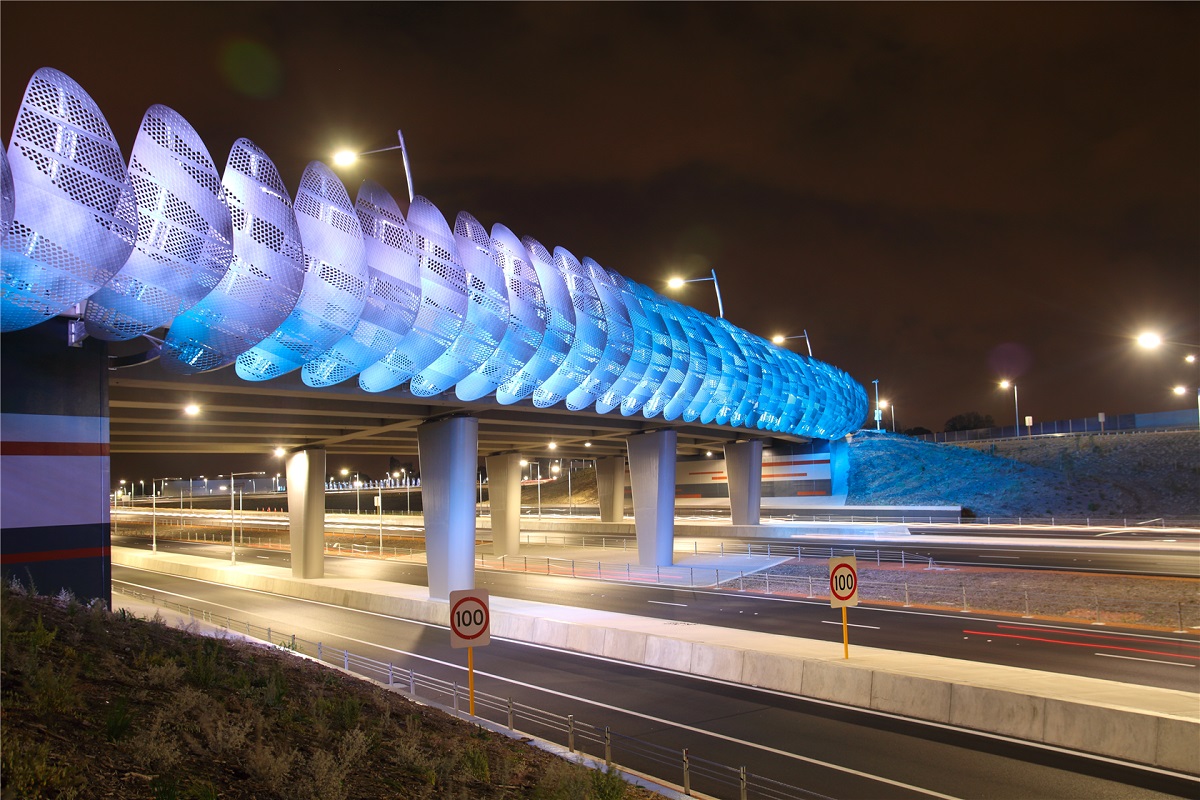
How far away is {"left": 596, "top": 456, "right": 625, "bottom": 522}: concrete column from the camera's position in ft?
231

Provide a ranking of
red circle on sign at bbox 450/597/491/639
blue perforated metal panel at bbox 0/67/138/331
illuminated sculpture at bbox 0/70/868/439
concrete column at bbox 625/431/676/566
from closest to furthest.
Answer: red circle on sign at bbox 450/597/491/639, blue perforated metal panel at bbox 0/67/138/331, illuminated sculpture at bbox 0/70/868/439, concrete column at bbox 625/431/676/566

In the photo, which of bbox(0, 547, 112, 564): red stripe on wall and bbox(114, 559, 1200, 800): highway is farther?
bbox(0, 547, 112, 564): red stripe on wall

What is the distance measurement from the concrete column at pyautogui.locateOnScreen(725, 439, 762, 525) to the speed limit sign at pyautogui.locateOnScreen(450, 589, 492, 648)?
52273mm

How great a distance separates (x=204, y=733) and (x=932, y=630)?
20857 mm

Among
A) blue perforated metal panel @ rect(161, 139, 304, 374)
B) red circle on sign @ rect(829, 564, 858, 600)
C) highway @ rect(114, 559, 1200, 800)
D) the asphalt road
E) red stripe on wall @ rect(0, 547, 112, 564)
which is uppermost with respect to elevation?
blue perforated metal panel @ rect(161, 139, 304, 374)

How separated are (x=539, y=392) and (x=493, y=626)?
344 inches

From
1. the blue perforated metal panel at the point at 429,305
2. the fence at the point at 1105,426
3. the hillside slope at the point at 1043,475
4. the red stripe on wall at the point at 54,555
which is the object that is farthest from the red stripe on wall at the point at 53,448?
the fence at the point at 1105,426

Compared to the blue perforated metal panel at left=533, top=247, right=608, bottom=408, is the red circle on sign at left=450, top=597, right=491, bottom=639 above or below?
below

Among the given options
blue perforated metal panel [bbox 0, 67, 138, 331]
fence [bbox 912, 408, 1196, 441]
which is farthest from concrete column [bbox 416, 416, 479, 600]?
fence [bbox 912, 408, 1196, 441]

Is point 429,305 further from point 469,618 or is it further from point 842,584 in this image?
point 842,584

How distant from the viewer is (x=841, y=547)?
48.8 meters

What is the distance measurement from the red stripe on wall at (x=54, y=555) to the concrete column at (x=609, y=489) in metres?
53.8

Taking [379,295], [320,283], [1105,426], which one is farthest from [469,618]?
[1105,426]

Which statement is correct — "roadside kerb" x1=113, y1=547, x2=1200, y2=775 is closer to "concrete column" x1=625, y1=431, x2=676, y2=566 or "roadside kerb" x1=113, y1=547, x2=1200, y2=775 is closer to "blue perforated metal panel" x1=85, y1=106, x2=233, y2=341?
"blue perforated metal panel" x1=85, y1=106, x2=233, y2=341
